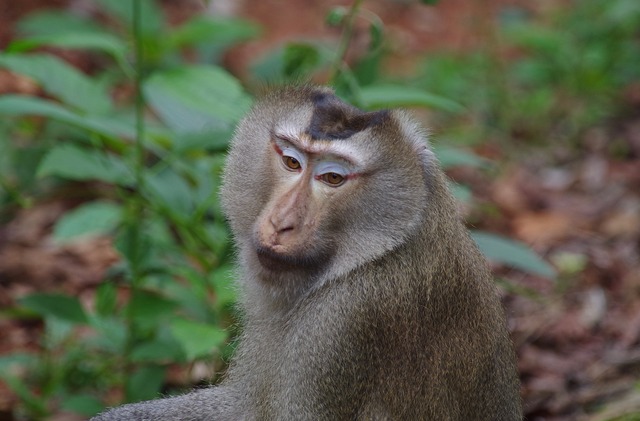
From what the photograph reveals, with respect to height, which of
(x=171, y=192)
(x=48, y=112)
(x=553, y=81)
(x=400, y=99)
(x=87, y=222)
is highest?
(x=400, y=99)

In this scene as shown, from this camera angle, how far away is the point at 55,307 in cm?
556

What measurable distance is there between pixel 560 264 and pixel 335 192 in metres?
4.42

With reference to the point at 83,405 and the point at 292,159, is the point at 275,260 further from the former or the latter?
the point at 83,405

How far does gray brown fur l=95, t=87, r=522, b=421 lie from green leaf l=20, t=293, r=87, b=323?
1.46 meters

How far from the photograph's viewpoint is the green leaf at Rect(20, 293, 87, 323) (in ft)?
18.1

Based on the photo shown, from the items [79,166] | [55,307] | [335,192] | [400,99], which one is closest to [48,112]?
[79,166]

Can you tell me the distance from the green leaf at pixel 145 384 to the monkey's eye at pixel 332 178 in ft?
7.06

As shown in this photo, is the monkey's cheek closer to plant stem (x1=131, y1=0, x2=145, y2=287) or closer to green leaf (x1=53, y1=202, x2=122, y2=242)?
plant stem (x1=131, y1=0, x2=145, y2=287)

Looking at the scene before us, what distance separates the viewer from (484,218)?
9.00 meters

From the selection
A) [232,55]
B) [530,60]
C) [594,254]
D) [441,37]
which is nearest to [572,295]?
[594,254]

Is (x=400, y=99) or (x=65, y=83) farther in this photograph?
(x=65, y=83)

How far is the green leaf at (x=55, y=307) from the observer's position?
5531 mm

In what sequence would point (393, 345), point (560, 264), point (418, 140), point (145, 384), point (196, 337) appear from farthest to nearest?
point (560, 264)
point (145, 384)
point (196, 337)
point (418, 140)
point (393, 345)

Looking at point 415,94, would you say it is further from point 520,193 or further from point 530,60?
point 530,60
